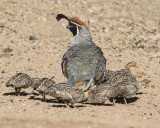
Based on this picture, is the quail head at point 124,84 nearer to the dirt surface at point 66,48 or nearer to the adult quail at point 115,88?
the adult quail at point 115,88

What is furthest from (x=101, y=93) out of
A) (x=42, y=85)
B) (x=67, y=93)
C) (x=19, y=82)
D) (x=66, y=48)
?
(x=66, y=48)

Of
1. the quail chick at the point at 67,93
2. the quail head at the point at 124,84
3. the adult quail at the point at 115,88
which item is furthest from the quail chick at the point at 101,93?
the quail chick at the point at 67,93

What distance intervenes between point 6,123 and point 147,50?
8.58 meters

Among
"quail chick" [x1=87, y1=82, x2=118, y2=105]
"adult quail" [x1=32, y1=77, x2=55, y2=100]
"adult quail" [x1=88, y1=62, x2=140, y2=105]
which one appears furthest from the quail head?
"adult quail" [x1=32, y1=77, x2=55, y2=100]

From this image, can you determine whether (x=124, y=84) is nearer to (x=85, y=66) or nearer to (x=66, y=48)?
(x=85, y=66)

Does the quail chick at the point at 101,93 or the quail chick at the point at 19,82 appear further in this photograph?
the quail chick at the point at 19,82

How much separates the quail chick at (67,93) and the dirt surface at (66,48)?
18 cm

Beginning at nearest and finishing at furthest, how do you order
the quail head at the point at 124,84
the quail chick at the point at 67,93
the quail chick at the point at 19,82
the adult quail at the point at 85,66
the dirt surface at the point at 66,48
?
the dirt surface at the point at 66,48, the quail chick at the point at 67,93, the quail head at the point at 124,84, the adult quail at the point at 85,66, the quail chick at the point at 19,82

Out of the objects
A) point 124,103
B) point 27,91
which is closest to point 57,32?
point 27,91

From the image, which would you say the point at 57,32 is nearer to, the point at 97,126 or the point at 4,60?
the point at 4,60

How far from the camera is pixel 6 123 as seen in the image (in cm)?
1025

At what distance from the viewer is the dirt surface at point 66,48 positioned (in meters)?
11.0

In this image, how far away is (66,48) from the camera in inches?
719

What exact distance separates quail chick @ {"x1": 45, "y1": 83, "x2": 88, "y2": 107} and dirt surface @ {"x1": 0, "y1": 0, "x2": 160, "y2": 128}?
18cm
